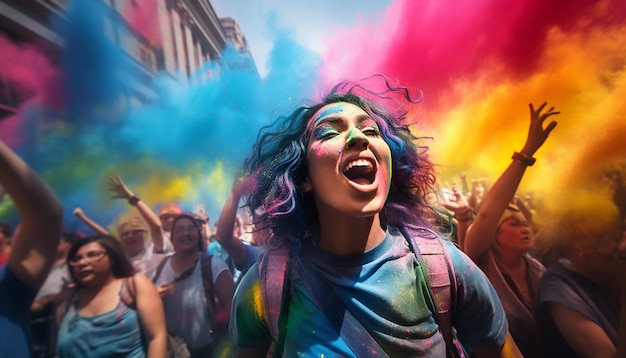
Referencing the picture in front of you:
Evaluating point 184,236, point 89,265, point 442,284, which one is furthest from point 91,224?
point 442,284

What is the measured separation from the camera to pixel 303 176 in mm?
1601

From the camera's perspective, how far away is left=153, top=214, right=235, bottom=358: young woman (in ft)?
8.61

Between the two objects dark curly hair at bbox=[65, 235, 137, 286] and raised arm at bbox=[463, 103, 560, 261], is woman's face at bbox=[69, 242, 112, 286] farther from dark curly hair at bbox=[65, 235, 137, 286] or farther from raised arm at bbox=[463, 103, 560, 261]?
raised arm at bbox=[463, 103, 560, 261]

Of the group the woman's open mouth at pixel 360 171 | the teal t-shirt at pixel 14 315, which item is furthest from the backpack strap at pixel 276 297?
the teal t-shirt at pixel 14 315

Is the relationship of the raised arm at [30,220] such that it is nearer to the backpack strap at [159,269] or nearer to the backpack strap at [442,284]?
the backpack strap at [159,269]

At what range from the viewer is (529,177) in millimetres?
2318

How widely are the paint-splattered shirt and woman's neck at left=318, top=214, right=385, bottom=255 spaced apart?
1.9 inches

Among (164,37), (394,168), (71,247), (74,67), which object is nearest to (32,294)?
(71,247)

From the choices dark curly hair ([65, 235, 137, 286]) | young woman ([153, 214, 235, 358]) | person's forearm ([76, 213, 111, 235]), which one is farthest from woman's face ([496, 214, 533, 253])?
person's forearm ([76, 213, 111, 235])

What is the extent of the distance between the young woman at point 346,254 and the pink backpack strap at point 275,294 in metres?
0.02

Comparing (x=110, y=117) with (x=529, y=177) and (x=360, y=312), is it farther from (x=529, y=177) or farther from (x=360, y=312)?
(x=529, y=177)

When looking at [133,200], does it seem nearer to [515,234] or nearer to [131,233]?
[131,233]

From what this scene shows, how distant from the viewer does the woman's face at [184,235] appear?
9.15ft

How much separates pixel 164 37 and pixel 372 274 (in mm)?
2933
